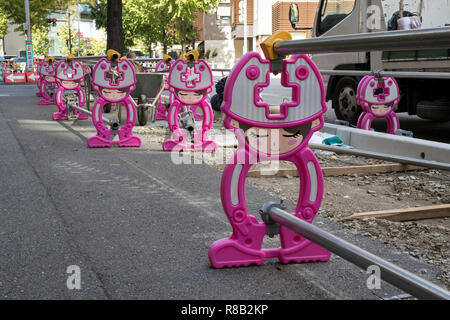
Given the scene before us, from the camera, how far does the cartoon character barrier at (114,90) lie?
9.01 m

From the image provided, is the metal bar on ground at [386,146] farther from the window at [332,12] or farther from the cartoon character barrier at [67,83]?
the cartoon character barrier at [67,83]

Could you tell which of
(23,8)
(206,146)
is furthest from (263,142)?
(23,8)

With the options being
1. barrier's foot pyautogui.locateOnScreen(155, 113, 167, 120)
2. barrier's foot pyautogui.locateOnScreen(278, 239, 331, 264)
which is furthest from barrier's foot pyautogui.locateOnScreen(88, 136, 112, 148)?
barrier's foot pyautogui.locateOnScreen(278, 239, 331, 264)

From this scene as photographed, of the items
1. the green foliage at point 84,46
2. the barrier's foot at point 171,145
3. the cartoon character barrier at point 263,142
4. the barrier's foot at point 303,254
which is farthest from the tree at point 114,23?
the green foliage at point 84,46

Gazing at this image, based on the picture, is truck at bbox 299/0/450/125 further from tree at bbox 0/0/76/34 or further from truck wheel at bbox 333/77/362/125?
tree at bbox 0/0/76/34

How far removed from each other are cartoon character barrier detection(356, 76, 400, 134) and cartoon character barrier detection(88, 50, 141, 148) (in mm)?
3345

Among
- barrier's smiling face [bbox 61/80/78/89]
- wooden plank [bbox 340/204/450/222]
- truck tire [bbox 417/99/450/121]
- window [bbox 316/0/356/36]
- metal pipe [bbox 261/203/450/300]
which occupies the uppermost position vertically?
window [bbox 316/0/356/36]

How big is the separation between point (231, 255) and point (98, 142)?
18.9 ft

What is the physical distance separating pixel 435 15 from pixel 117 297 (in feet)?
28.2

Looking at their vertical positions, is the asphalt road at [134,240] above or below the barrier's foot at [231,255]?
below

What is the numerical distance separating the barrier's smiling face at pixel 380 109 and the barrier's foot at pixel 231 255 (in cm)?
545

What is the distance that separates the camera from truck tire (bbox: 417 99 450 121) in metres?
9.80

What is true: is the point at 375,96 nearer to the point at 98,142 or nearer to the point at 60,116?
the point at 98,142

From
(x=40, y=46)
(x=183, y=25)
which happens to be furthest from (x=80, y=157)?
(x=40, y=46)
